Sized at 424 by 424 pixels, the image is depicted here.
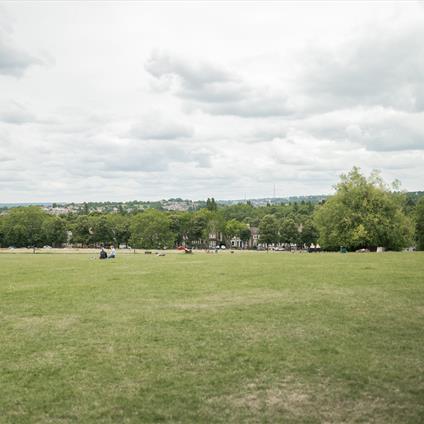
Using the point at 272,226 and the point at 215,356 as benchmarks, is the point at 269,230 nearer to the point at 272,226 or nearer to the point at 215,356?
the point at 272,226

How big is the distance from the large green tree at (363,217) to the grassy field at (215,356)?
52.0 meters

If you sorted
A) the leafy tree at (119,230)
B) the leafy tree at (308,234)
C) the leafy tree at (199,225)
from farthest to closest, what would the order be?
the leafy tree at (199,225) → the leafy tree at (119,230) → the leafy tree at (308,234)

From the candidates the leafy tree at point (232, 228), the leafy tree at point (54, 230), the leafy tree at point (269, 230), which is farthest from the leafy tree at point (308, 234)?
the leafy tree at point (54, 230)

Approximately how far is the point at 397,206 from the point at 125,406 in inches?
2862

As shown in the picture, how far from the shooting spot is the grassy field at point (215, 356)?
27.9ft

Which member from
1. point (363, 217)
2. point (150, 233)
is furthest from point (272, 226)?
point (363, 217)

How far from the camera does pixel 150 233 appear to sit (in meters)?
138

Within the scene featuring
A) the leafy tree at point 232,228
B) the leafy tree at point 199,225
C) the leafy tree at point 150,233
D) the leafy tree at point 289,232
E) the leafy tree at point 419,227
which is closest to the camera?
the leafy tree at point 419,227

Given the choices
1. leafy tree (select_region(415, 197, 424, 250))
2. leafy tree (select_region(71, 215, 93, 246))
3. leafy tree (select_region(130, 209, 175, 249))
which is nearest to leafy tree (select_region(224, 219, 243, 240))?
leafy tree (select_region(130, 209, 175, 249))

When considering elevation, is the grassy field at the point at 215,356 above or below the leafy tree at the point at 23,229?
below

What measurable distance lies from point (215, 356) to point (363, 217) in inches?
2589

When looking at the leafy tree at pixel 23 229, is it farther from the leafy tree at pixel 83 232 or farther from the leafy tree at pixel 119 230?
the leafy tree at pixel 119 230

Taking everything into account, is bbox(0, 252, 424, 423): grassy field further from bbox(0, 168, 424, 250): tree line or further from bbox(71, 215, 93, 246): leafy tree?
bbox(71, 215, 93, 246): leafy tree

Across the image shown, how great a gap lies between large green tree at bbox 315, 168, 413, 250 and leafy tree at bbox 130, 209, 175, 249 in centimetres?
6776
